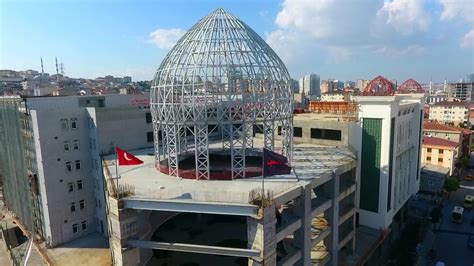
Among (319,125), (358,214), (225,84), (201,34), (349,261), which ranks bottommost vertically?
(349,261)

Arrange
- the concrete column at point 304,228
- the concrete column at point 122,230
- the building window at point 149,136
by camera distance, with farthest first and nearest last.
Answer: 1. the building window at point 149,136
2. the concrete column at point 304,228
3. the concrete column at point 122,230

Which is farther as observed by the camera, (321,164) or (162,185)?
(321,164)

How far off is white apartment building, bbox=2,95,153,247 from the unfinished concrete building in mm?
3835

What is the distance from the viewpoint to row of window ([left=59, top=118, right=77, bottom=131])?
40.1 metres

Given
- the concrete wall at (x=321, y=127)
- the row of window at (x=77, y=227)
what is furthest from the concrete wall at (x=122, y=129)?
the concrete wall at (x=321, y=127)

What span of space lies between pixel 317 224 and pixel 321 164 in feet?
23.6

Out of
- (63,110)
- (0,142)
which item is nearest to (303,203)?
(63,110)

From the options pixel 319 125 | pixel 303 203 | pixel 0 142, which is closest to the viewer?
pixel 303 203

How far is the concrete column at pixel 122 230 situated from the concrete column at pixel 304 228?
48.8ft

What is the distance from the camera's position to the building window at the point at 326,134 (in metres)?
47.1

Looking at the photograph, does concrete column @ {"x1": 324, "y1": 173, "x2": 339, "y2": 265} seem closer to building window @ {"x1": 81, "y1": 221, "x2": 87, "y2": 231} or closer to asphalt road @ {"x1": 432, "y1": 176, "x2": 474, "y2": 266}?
asphalt road @ {"x1": 432, "y1": 176, "x2": 474, "y2": 266}

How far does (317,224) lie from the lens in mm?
38562

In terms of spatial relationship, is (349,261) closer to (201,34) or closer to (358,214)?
(358,214)

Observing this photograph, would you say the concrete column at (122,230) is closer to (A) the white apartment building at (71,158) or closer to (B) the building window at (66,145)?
(A) the white apartment building at (71,158)
